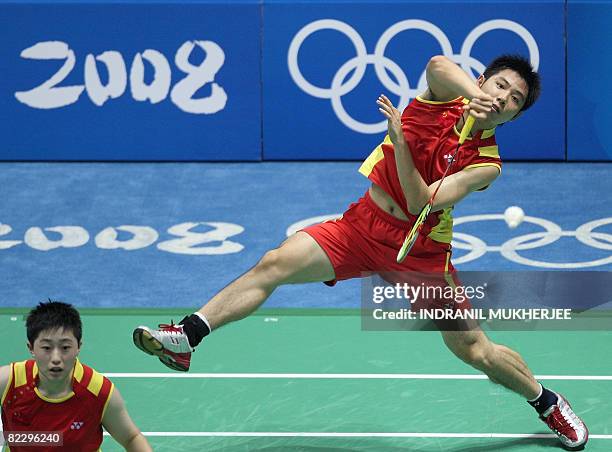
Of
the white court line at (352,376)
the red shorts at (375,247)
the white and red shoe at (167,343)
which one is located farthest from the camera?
the white court line at (352,376)

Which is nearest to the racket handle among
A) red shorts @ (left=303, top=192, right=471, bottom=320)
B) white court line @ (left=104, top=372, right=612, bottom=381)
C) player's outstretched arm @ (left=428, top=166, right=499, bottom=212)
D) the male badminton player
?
the male badminton player

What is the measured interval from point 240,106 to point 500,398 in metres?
4.67

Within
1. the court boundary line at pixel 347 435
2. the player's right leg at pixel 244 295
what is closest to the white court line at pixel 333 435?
the court boundary line at pixel 347 435

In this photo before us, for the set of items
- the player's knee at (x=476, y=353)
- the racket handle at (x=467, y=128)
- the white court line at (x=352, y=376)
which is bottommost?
the white court line at (x=352, y=376)

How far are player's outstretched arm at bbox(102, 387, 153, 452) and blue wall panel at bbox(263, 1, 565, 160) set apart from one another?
6.18 meters

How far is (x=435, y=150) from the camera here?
584cm

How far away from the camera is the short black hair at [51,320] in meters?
4.41

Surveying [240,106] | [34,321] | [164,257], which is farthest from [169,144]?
[34,321]

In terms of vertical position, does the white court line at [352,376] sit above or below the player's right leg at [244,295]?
below

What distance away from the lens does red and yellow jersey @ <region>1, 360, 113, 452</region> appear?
4535 millimetres

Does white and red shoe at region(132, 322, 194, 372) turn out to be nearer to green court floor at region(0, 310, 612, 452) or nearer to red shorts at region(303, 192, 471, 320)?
green court floor at region(0, 310, 612, 452)

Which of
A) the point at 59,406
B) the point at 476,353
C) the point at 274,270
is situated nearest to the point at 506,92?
the point at 476,353

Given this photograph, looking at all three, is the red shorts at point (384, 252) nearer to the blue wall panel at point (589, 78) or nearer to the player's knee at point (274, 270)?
the player's knee at point (274, 270)

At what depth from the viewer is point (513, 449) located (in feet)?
19.5
